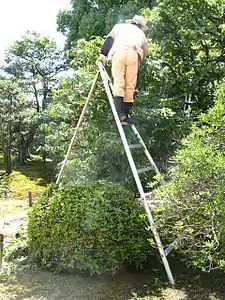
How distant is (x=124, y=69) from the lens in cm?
425

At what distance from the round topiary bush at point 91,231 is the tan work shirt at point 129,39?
59.9 inches

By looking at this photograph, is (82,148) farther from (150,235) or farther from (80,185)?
(150,235)

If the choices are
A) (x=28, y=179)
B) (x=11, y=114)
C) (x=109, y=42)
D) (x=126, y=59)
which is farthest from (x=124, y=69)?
(x=11, y=114)

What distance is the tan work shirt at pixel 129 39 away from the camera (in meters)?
4.22

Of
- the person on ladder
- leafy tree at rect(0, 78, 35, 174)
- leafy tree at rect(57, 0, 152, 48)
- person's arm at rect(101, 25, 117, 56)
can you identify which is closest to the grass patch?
leafy tree at rect(0, 78, 35, 174)

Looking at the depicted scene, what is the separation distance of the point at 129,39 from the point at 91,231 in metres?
2.11

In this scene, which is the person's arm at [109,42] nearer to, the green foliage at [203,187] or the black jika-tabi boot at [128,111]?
the black jika-tabi boot at [128,111]

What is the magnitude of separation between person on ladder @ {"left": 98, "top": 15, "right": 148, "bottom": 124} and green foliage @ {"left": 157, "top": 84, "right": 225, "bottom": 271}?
4.48ft

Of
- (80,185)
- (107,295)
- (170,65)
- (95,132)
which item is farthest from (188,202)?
(170,65)

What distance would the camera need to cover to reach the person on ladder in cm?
421

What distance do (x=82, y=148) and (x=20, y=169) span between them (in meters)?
14.5

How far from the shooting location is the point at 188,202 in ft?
9.95

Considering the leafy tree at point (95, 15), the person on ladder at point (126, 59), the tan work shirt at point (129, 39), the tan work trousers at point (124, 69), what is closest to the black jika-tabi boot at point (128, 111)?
the person on ladder at point (126, 59)

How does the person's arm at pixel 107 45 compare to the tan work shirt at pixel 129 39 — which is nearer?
the tan work shirt at pixel 129 39
